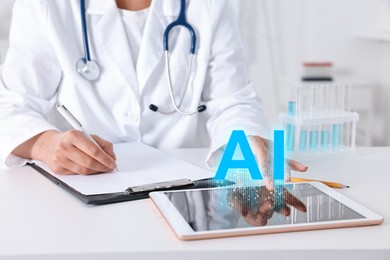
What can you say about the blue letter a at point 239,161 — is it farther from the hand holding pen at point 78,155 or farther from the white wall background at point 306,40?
the white wall background at point 306,40

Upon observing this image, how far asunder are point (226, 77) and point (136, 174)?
49cm

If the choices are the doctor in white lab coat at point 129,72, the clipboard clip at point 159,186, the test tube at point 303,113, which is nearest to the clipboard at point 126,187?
the clipboard clip at point 159,186

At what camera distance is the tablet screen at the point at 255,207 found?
0.76 m

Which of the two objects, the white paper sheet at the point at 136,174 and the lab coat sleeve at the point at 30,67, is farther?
the lab coat sleeve at the point at 30,67

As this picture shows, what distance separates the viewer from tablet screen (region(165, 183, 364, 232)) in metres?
0.76

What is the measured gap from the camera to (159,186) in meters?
0.91

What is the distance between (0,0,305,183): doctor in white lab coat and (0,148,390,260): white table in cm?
38

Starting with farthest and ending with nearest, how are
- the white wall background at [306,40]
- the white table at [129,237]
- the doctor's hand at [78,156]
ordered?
the white wall background at [306,40] < the doctor's hand at [78,156] < the white table at [129,237]

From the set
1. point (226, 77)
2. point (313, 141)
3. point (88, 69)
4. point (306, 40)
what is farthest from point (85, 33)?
point (306, 40)

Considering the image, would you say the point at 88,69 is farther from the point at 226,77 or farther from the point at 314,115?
the point at 314,115

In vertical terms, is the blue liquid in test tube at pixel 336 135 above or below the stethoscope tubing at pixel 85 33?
below

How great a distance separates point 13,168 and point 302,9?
2.50 meters

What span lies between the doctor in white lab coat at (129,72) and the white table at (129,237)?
1.23ft

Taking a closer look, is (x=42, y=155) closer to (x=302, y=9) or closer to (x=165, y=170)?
(x=165, y=170)
